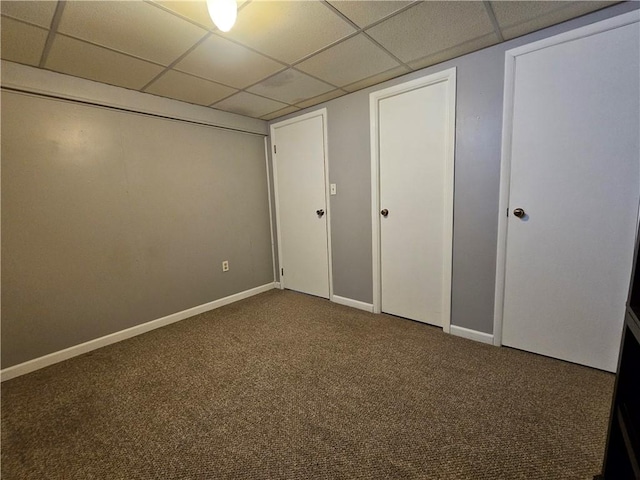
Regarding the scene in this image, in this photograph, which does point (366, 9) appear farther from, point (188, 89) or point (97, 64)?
point (97, 64)

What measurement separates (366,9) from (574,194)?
169 centimetres

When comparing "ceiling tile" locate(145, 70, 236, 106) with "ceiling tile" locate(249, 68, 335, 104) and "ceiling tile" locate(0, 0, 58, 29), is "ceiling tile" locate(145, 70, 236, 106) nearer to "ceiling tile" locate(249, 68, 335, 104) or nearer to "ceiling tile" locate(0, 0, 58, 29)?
"ceiling tile" locate(249, 68, 335, 104)

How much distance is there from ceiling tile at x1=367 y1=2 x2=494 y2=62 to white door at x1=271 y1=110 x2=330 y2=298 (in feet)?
3.98

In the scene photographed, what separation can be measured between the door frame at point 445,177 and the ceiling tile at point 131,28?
5.05 feet

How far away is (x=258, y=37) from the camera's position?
66.9 inches

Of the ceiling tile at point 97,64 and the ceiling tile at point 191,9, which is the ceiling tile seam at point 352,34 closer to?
the ceiling tile at point 191,9

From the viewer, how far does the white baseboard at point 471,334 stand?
84.3 inches

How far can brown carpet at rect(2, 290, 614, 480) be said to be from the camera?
1.21 meters

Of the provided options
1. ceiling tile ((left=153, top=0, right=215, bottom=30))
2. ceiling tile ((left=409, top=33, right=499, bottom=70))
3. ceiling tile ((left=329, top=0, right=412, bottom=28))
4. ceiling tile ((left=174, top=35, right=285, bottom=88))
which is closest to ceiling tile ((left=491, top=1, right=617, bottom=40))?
ceiling tile ((left=409, top=33, right=499, bottom=70))

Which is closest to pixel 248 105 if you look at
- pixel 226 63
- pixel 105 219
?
pixel 226 63

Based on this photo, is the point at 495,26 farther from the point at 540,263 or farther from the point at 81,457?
the point at 81,457

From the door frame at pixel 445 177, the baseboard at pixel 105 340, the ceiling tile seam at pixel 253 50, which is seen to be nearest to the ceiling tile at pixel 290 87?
the ceiling tile seam at pixel 253 50

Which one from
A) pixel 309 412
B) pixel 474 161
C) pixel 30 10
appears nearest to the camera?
pixel 30 10

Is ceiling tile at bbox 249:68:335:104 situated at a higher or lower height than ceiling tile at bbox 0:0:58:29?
higher
